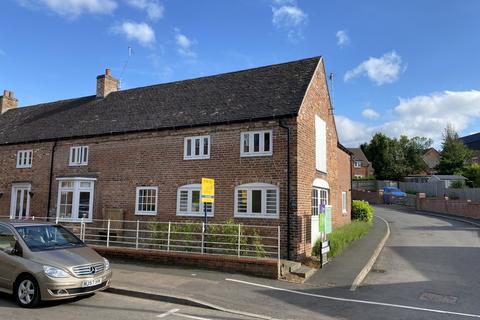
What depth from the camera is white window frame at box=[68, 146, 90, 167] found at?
1888 cm

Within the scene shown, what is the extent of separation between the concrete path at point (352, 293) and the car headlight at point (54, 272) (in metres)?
2.02

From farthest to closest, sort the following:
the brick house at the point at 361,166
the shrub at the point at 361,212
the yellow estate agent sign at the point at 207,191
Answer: the brick house at the point at 361,166 → the shrub at the point at 361,212 → the yellow estate agent sign at the point at 207,191

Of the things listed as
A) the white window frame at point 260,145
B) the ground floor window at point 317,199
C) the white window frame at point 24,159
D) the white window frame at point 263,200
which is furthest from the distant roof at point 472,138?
the white window frame at point 24,159

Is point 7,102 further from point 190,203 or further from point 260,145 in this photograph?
point 260,145

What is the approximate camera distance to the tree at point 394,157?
2507 inches

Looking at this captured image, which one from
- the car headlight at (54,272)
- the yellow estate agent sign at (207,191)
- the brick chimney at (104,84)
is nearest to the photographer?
Answer: the car headlight at (54,272)

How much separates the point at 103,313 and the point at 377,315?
539 cm

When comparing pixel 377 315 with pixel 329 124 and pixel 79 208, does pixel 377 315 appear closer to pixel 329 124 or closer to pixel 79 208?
pixel 329 124

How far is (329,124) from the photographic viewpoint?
1952 centimetres

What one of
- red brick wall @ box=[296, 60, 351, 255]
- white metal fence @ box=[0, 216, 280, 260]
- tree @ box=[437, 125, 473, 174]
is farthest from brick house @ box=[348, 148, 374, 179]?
white metal fence @ box=[0, 216, 280, 260]

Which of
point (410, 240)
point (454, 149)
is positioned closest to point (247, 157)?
point (410, 240)

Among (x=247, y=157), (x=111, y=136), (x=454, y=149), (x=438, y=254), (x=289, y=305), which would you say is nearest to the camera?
(x=289, y=305)

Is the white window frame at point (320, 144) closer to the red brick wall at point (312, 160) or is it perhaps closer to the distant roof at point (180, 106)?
the red brick wall at point (312, 160)

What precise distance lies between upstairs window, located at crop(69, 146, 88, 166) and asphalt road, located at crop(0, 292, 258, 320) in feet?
36.1
